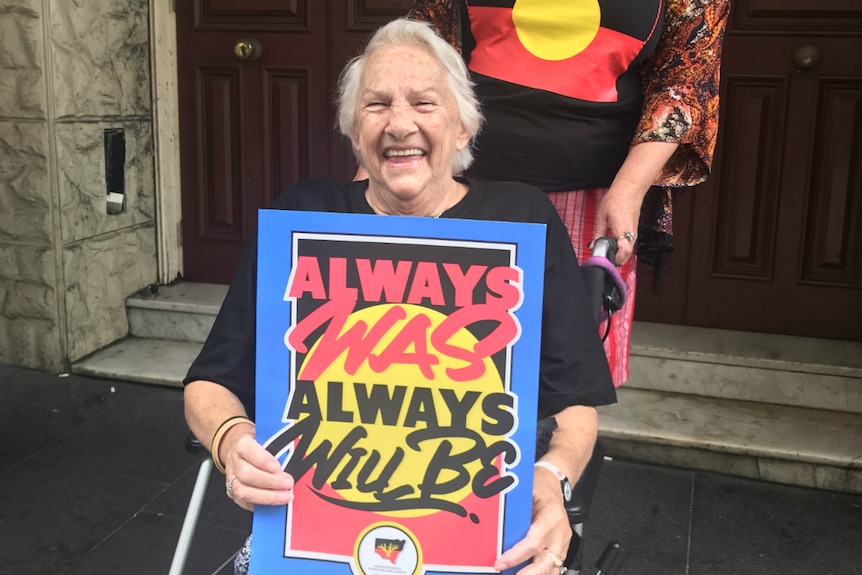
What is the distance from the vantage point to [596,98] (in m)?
1.66

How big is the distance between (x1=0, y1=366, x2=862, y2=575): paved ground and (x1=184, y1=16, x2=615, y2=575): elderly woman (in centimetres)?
113

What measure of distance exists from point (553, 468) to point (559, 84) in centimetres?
80

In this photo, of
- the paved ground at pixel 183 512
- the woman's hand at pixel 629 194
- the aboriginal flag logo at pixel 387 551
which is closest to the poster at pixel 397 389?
the aboriginal flag logo at pixel 387 551

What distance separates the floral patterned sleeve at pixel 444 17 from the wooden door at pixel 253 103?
1.67 meters

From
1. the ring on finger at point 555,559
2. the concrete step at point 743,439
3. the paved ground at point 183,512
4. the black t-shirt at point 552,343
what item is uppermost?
the black t-shirt at point 552,343

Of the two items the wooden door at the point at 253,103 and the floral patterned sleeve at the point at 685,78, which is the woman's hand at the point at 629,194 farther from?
the wooden door at the point at 253,103

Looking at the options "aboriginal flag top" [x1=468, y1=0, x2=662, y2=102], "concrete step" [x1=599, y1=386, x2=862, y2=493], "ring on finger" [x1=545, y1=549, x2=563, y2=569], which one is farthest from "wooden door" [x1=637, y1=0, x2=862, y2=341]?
"ring on finger" [x1=545, y1=549, x2=563, y2=569]

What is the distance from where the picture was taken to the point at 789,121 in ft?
10.0

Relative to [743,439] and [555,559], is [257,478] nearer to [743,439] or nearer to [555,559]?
[555,559]

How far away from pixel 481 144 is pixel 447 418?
815mm

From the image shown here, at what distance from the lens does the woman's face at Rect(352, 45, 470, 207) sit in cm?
137

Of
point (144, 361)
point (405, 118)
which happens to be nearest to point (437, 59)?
point (405, 118)

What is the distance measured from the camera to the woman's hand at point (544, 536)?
41.8 inches

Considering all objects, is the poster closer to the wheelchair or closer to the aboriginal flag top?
the wheelchair
